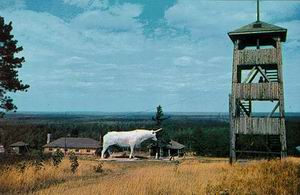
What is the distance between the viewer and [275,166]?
17.0m

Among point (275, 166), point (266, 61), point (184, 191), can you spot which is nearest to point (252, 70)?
point (266, 61)

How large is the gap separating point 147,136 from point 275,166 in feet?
56.5

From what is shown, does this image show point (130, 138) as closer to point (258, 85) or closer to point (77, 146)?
point (258, 85)

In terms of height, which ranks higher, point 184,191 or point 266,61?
point 266,61

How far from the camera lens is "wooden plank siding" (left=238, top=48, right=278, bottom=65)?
23562 millimetres

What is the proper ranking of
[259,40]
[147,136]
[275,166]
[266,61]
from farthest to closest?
1. [147,136]
2. [259,40]
3. [266,61]
4. [275,166]

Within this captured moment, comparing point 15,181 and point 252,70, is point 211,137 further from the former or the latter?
point 15,181

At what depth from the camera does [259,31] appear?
947 inches

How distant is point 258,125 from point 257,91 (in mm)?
2042

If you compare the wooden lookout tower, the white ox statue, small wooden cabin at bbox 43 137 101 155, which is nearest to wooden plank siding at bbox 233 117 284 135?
the wooden lookout tower

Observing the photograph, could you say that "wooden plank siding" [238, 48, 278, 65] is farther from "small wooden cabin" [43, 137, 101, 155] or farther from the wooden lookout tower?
"small wooden cabin" [43, 137, 101, 155]

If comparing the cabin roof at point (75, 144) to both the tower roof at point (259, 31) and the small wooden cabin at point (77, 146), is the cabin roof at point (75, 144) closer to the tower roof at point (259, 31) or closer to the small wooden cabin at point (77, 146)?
the small wooden cabin at point (77, 146)

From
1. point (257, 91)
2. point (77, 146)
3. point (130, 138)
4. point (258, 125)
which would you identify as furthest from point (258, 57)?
point (77, 146)

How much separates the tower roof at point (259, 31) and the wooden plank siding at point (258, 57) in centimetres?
105
